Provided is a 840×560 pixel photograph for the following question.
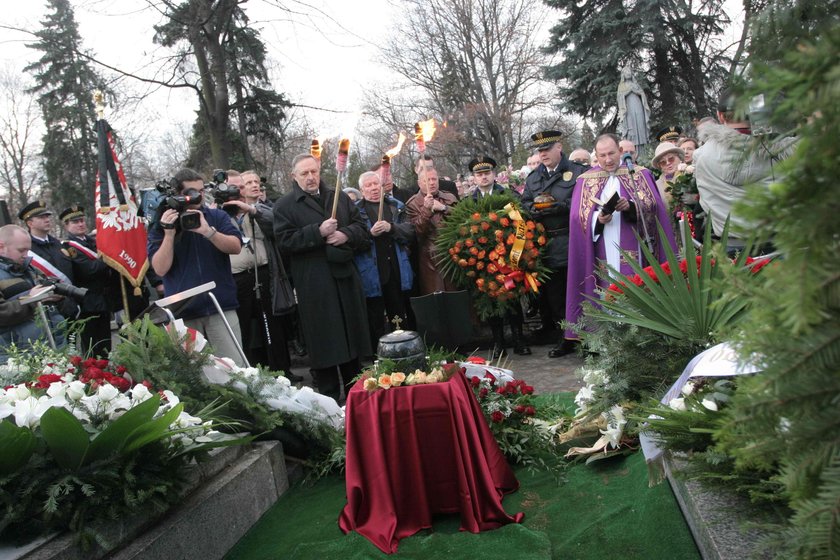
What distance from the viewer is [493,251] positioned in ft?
24.0

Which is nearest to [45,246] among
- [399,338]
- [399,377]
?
[399,338]

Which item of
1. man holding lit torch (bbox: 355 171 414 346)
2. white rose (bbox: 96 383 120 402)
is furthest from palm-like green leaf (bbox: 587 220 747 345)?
man holding lit torch (bbox: 355 171 414 346)

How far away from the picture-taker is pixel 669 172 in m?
8.20

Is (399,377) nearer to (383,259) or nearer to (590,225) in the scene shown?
(590,225)

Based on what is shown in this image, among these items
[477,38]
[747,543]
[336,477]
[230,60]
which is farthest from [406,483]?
[477,38]

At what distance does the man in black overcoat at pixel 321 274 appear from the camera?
601cm

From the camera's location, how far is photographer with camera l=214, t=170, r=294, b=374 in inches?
252

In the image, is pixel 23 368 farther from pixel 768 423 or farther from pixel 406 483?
pixel 768 423

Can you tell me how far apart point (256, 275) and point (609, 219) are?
339 cm

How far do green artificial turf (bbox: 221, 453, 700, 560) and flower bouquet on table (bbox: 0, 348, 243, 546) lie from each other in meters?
0.71

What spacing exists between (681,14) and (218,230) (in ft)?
61.6

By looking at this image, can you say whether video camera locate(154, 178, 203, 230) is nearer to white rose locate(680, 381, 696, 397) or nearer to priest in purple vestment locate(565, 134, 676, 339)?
priest in purple vestment locate(565, 134, 676, 339)

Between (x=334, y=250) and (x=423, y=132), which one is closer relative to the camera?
(x=334, y=250)

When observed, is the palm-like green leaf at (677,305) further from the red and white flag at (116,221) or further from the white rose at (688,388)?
the red and white flag at (116,221)
